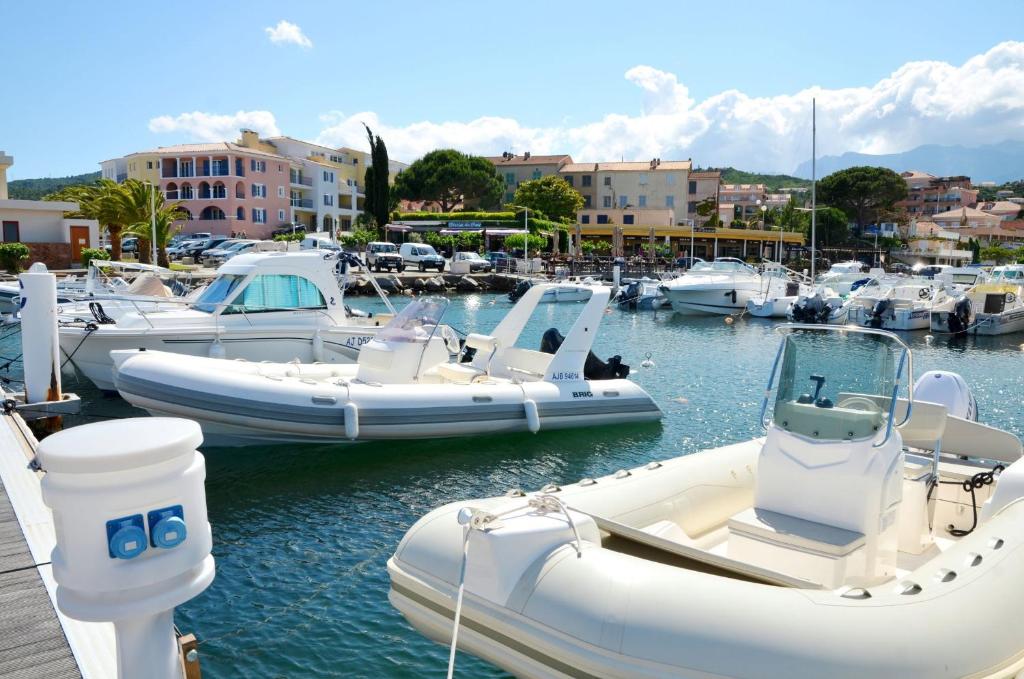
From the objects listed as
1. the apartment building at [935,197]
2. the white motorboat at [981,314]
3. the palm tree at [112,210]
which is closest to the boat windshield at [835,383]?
the white motorboat at [981,314]

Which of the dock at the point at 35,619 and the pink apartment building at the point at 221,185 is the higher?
the pink apartment building at the point at 221,185

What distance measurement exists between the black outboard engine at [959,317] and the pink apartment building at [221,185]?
45327 millimetres

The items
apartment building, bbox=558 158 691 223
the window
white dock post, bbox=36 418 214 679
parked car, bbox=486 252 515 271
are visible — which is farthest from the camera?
apartment building, bbox=558 158 691 223

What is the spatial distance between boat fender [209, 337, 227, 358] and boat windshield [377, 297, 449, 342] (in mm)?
3356

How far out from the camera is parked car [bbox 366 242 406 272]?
42188 millimetres

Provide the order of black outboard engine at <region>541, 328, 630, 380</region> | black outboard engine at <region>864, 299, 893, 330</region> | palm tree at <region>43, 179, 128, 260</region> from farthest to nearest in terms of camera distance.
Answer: palm tree at <region>43, 179, 128, 260</region>, black outboard engine at <region>864, 299, 893, 330</region>, black outboard engine at <region>541, 328, 630, 380</region>

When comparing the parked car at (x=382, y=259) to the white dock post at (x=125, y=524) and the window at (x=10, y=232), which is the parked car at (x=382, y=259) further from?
the white dock post at (x=125, y=524)

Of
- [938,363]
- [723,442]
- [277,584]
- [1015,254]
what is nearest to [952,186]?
[1015,254]

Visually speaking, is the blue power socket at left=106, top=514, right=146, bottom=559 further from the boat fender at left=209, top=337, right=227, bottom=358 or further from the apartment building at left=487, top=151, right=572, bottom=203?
the apartment building at left=487, top=151, right=572, bottom=203

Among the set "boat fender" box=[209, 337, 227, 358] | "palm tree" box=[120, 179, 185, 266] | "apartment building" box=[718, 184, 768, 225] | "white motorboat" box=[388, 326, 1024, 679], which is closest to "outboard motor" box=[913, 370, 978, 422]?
"white motorboat" box=[388, 326, 1024, 679]

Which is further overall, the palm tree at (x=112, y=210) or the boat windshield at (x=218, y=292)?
the palm tree at (x=112, y=210)

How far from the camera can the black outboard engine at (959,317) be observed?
87.6 feet

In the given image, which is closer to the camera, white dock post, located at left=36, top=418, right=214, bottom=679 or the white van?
white dock post, located at left=36, top=418, right=214, bottom=679

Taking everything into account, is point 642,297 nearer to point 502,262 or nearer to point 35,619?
point 502,262
